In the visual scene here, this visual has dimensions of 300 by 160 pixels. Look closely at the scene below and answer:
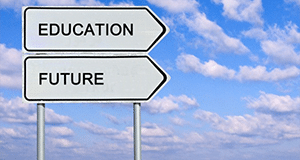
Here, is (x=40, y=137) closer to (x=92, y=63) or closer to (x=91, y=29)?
(x=92, y=63)

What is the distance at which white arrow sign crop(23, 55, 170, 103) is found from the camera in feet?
19.7

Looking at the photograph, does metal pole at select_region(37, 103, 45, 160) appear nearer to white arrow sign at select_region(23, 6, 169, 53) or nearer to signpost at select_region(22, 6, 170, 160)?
signpost at select_region(22, 6, 170, 160)

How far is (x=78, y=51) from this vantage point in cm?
607

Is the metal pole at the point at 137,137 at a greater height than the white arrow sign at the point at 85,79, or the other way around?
the white arrow sign at the point at 85,79

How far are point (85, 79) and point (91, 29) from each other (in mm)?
870

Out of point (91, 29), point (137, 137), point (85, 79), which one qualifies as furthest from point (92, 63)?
point (137, 137)

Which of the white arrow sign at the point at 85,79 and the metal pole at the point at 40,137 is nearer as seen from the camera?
the metal pole at the point at 40,137

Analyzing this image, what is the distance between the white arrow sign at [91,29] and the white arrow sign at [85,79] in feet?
0.62

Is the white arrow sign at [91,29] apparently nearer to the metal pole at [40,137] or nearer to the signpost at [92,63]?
the signpost at [92,63]

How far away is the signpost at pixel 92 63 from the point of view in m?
6.00

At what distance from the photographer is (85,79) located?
6.02 meters

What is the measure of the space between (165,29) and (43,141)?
8.93 ft

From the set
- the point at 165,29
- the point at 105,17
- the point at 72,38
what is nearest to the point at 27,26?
the point at 72,38

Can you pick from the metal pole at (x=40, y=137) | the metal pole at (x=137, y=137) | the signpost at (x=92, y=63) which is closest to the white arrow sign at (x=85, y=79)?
the signpost at (x=92, y=63)
